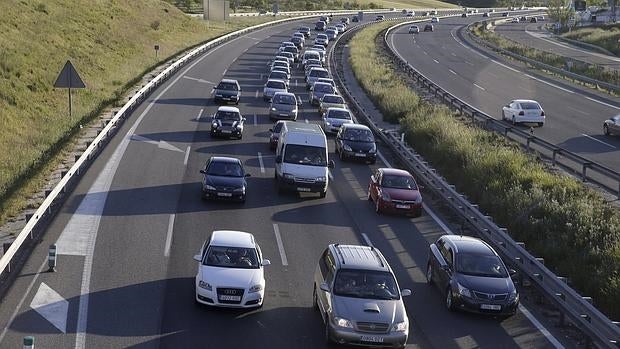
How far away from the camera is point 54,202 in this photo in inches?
984

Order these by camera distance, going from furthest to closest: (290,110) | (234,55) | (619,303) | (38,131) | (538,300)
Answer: (234,55)
(290,110)
(38,131)
(538,300)
(619,303)

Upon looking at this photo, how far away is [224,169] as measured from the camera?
27438mm

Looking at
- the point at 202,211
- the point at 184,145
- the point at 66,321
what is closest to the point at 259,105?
the point at 184,145

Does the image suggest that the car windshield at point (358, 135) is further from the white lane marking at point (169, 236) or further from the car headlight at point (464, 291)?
the car headlight at point (464, 291)

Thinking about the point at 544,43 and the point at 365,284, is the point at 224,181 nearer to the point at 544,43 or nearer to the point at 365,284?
the point at 365,284

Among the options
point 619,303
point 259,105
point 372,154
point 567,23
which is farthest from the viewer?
point 567,23

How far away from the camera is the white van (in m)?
28.3

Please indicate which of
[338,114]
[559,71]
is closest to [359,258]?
[338,114]

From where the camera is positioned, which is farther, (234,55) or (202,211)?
(234,55)

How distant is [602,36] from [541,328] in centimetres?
9699

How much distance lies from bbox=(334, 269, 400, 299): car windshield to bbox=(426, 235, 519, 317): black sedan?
195 centimetres

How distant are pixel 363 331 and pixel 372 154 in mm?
18942

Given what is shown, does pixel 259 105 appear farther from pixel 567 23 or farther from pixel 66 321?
pixel 567 23

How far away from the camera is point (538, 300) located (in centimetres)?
1981
